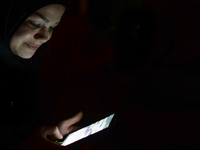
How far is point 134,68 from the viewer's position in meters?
0.81

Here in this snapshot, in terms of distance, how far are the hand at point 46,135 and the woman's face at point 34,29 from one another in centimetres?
34

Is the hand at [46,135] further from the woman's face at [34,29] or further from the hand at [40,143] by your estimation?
the woman's face at [34,29]

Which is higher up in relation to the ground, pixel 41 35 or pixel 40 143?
pixel 41 35

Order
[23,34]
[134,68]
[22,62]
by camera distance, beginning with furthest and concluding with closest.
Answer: [134,68] → [22,62] → [23,34]

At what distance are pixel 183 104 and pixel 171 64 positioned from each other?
234 mm

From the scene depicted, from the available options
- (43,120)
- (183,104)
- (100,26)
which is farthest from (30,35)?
(183,104)

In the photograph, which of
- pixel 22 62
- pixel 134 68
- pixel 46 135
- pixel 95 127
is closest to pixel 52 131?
pixel 46 135

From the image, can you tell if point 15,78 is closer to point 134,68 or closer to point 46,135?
point 46,135

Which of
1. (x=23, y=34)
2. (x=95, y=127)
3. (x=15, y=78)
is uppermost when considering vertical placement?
(x=23, y=34)

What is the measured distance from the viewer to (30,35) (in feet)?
1.45

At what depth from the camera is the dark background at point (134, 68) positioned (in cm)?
57

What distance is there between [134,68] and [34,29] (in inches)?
23.6

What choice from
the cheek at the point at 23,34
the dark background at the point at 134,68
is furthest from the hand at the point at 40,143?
the cheek at the point at 23,34

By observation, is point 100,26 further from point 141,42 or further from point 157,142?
point 157,142
